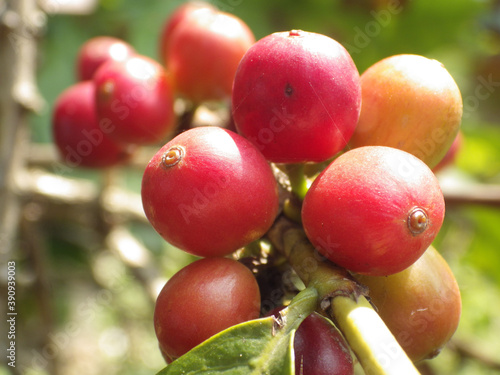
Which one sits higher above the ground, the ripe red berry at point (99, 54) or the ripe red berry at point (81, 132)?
the ripe red berry at point (99, 54)

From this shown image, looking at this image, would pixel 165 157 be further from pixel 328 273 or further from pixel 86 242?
pixel 86 242

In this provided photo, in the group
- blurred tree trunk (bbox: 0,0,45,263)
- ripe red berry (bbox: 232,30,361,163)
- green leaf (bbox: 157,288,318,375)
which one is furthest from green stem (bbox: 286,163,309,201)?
blurred tree trunk (bbox: 0,0,45,263)

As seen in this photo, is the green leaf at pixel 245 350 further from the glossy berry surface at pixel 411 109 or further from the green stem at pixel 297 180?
the glossy berry surface at pixel 411 109

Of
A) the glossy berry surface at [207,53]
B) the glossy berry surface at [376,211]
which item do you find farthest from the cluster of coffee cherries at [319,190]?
the glossy berry surface at [207,53]

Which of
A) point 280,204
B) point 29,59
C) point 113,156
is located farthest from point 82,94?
point 280,204

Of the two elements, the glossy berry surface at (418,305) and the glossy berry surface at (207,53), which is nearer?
the glossy berry surface at (418,305)

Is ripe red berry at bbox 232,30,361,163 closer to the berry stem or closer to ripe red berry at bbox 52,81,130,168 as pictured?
the berry stem

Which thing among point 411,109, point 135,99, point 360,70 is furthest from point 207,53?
point 360,70

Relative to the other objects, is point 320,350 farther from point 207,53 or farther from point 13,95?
point 13,95
